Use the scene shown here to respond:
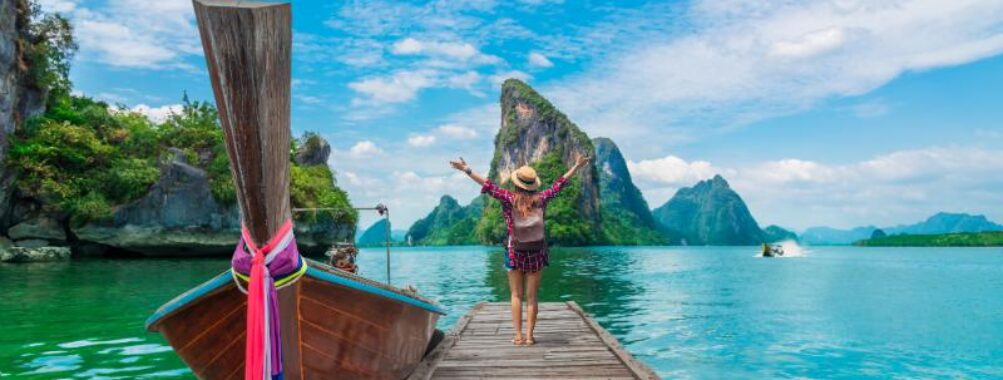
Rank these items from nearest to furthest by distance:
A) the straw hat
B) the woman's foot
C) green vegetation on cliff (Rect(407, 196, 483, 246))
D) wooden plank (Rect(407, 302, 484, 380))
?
wooden plank (Rect(407, 302, 484, 380)) < the straw hat < the woman's foot < green vegetation on cliff (Rect(407, 196, 483, 246))

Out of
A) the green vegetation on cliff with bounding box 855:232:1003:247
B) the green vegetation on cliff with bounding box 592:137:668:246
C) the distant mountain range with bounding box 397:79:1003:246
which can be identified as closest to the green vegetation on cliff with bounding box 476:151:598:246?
the distant mountain range with bounding box 397:79:1003:246

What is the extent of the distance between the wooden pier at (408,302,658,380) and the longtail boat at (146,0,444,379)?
1.76 ft

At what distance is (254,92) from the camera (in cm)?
247

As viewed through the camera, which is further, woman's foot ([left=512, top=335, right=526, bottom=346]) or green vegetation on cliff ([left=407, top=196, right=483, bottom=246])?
green vegetation on cliff ([left=407, top=196, right=483, bottom=246])

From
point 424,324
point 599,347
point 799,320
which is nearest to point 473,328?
point 599,347

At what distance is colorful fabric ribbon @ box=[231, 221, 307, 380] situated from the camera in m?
2.95

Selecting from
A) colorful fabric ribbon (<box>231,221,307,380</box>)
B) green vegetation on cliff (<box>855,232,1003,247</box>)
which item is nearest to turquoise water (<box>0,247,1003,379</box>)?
colorful fabric ribbon (<box>231,221,307,380</box>)

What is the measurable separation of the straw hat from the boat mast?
277cm

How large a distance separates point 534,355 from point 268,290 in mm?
3274

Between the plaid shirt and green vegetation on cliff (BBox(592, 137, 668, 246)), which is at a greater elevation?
green vegetation on cliff (BBox(592, 137, 668, 246))

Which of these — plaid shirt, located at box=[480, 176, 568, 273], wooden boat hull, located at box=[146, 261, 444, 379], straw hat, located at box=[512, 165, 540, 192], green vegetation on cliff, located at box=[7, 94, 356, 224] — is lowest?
wooden boat hull, located at box=[146, 261, 444, 379]

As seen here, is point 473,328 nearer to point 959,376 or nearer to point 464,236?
point 959,376

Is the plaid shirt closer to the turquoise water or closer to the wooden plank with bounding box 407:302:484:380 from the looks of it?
the wooden plank with bounding box 407:302:484:380

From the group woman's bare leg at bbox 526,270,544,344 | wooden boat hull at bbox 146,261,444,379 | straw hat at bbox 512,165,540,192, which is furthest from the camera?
woman's bare leg at bbox 526,270,544,344
